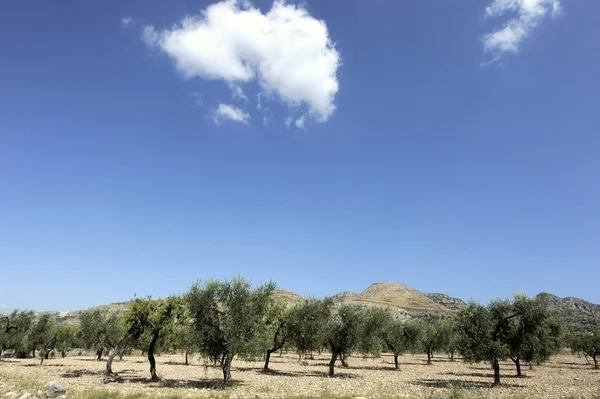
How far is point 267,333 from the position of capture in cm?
4016

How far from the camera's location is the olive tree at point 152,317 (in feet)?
136

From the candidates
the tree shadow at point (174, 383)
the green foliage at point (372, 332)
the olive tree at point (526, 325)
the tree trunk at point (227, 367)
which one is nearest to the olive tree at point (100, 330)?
the tree shadow at point (174, 383)

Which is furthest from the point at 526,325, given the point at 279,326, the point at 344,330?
the point at 279,326

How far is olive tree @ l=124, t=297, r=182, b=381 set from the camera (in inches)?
1630

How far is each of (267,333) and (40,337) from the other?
52.1m

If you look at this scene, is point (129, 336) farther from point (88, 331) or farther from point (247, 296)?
point (88, 331)

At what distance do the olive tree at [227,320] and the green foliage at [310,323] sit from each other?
1293cm

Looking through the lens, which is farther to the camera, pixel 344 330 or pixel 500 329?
pixel 344 330

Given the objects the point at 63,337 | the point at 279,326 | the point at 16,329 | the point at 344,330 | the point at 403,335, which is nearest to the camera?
the point at 344,330

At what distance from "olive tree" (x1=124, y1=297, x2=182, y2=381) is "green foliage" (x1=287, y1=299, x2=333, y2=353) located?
59.1ft

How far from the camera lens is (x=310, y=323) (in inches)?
→ 2042

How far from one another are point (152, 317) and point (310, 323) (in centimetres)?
2046

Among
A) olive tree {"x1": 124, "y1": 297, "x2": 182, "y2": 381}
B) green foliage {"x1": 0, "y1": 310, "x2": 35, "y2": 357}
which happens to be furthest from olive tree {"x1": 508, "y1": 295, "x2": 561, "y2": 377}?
green foliage {"x1": 0, "y1": 310, "x2": 35, "y2": 357}

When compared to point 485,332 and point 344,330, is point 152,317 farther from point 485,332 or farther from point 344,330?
point 485,332
